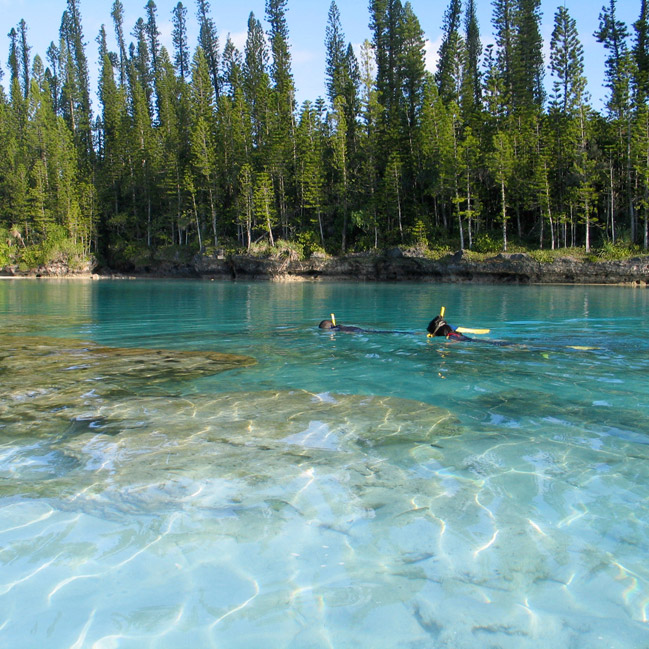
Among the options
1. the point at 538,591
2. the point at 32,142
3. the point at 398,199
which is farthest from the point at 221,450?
the point at 32,142

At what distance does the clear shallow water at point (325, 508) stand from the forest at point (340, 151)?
120ft

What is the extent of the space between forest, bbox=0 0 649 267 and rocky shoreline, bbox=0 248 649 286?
1.56 meters

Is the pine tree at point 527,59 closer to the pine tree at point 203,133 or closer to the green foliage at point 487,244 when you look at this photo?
the green foliage at point 487,244

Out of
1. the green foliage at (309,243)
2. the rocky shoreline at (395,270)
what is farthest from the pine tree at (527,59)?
the green foliage at (309,243)

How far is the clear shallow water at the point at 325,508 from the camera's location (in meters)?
2.56

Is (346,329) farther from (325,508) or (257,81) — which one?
(257,81)

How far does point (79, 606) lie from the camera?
8.73 ft

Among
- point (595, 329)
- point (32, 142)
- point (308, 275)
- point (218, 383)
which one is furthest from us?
point (32, 142)

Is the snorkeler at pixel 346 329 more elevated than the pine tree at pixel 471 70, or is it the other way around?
the pine tree at pixel 471 70

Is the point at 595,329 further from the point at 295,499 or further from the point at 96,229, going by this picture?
the point at 96,229

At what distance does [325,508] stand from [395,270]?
140ft

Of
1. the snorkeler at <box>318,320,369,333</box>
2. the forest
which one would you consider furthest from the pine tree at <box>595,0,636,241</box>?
the snorkeler at <box>318,320,369,333</box>

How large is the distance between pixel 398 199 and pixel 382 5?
968 inches

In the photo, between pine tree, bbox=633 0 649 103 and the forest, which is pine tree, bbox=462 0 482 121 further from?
pine tree, bbox=633 0 649 103
